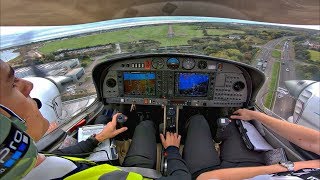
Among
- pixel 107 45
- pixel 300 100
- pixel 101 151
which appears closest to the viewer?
pixel 101 151

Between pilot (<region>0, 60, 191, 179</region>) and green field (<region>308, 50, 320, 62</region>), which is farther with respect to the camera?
green field (<region>308, 50, 320, 62</region>)

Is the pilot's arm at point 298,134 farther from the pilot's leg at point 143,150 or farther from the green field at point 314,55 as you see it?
the green field at point 314,55

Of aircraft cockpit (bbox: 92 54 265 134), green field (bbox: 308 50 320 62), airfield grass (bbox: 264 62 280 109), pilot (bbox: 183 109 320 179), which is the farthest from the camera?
green field (bbox: 308 50 320 62)

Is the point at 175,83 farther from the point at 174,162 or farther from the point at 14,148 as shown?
the point at 14,148

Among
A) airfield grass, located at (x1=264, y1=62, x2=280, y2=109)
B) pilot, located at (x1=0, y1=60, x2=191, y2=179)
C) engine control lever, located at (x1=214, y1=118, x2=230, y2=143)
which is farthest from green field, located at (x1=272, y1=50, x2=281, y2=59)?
pilot, located at (x1=0, y1=60, x2=191, y2=179)

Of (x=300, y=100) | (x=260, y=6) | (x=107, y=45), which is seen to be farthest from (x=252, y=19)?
(x=107, y=45)

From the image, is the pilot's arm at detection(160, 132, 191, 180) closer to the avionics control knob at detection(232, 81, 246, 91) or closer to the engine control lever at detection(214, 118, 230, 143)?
the engine control lever at detection(214, 118, 230, 143)

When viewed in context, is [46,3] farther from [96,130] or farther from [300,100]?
[300,100]
